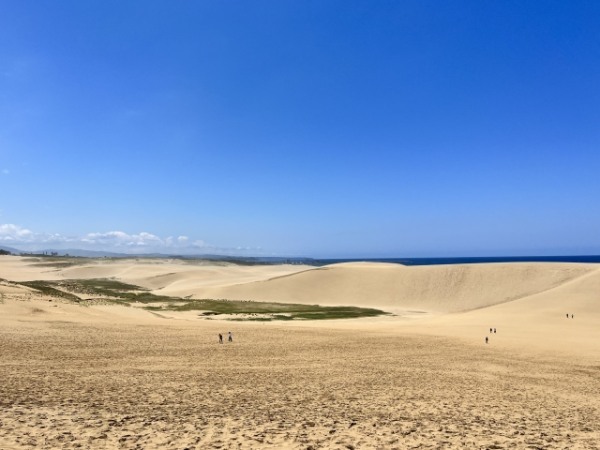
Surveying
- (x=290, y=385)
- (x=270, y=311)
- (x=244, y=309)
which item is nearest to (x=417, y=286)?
(x=270, y=311)

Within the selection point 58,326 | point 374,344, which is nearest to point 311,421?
point 374,344

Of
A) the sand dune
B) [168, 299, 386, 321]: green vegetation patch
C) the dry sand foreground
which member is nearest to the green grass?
[168, 299, 386, 321]: green vegetation patch

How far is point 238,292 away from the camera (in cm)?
7344

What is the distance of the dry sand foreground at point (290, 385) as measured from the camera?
10398 millimetres

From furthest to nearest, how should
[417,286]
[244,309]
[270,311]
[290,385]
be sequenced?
[417,286] → [244,309] → [270,311] → [290,385]

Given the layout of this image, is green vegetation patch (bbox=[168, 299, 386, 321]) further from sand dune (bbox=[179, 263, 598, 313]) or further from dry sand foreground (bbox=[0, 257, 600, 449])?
dry sand foreground (bbox=[0, 257, 600, 449])

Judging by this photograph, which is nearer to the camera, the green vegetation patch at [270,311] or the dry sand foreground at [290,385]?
the dry sand foreground at [290,385]

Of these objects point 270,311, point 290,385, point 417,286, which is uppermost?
point 290,385

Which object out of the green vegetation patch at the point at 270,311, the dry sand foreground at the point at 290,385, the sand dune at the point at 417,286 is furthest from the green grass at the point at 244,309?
the dry sand foreground at the point at 290,385

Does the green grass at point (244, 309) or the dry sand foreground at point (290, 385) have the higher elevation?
the dry sand foreground at point (290, 385)

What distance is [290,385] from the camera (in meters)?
16.3

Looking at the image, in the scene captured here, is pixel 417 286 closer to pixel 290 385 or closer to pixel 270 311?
pixel 270 311

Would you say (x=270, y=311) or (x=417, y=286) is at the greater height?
(x=417, y=286)

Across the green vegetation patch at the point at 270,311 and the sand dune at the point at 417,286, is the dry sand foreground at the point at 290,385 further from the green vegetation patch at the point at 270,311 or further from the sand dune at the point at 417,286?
the sand dune at the point at 417,286
